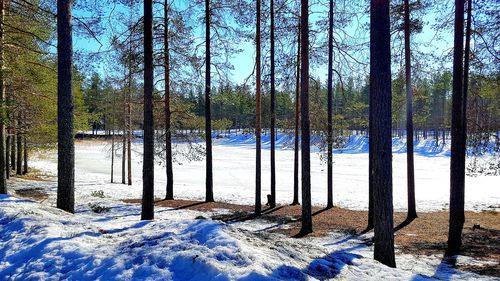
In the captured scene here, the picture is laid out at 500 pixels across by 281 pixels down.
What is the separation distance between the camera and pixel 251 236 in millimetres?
5090

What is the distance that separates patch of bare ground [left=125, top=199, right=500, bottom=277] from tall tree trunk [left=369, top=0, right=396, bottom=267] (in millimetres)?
3127

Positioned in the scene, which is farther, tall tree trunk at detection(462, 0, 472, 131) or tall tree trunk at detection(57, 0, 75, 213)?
tall tree trunk at detection(462, 0, 472, 131)

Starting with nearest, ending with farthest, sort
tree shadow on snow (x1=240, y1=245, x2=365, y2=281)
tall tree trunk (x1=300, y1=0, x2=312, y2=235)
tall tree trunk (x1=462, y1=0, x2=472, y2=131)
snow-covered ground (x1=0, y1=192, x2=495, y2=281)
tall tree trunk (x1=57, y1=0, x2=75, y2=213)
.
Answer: tree shadow on snow (x1=240, y1=245, x2=365, y2=281), snow-covered ground (x1=0, y1=192, x2=495, y2=281), tall tree trunk (x1=57, y1=0, x2=75, y2=213), tall tree trunk (x1=300, y1=0, x2=312, y2=235), tall tree trunk (x1=462, y1=0, x2=472, y2=131)

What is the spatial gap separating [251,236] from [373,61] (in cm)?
334

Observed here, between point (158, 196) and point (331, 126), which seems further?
point (158, 196)

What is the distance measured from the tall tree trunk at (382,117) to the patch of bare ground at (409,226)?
3.13 m

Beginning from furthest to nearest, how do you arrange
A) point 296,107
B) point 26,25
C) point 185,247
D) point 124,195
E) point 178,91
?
point 124,195
point 296,107
point 178,91
point 26,25
point 185,247

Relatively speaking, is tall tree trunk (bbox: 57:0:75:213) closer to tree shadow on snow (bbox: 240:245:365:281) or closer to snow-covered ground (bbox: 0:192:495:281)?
snow-covered ground (bbox: 0:192:495:281)

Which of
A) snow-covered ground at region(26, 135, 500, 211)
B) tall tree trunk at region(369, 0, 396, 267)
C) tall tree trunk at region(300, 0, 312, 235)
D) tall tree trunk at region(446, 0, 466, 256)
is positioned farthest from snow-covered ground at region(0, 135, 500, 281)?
snow-covered ground at region(26, 135, 500, 211)

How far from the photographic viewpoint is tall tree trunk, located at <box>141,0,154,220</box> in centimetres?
830

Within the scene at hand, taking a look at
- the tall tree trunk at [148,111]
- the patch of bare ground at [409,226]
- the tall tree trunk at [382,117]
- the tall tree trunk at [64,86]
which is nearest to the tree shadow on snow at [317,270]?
the tall tree trunk at [382,117]

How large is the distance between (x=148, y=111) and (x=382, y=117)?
533 cm

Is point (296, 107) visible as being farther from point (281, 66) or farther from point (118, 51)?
point (118, 51)

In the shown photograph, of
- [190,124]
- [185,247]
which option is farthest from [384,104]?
[190,124]
